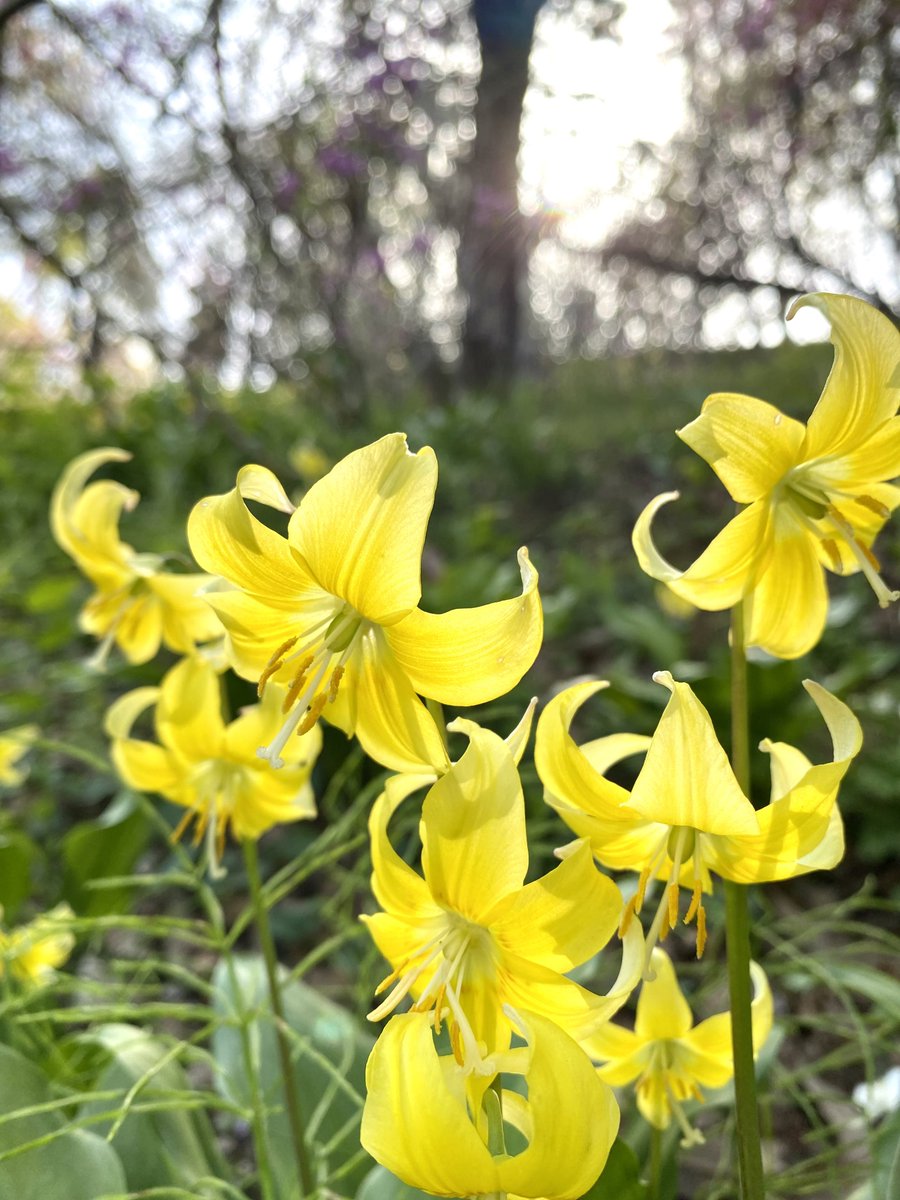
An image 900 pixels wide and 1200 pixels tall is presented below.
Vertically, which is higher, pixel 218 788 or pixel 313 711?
pixel 313 711

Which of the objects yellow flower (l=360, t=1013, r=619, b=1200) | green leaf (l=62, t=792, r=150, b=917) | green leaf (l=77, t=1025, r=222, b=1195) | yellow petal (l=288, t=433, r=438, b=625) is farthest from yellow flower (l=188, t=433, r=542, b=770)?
green leaf (l=62, t=792, r=150, b=917)

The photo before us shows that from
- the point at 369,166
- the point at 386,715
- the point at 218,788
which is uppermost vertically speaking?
the point at 369,166

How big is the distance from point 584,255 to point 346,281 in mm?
1501

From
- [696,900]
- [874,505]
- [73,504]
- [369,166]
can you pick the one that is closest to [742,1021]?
[696,900]

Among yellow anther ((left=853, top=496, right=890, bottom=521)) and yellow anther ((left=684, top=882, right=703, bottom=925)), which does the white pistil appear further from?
yellow anther ((left=853, top=496, right=890, bottom=521))

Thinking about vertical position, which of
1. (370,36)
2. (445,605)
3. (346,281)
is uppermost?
(370,36)

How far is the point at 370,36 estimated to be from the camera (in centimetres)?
362

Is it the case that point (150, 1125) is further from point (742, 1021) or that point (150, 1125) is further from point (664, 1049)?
point (742, 1021)

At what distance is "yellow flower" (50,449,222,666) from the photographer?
1143mm

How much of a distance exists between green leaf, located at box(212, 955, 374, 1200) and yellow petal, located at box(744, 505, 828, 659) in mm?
767

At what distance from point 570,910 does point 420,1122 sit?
166 millimetres

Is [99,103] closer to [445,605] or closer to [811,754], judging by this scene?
[445,605]

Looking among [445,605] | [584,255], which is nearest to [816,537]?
[445,605]

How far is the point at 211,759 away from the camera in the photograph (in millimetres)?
1139
